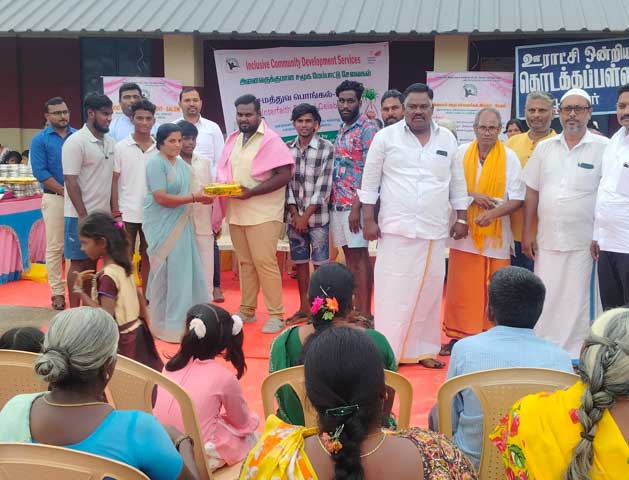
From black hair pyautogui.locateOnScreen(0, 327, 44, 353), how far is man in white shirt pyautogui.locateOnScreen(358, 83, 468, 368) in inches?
114

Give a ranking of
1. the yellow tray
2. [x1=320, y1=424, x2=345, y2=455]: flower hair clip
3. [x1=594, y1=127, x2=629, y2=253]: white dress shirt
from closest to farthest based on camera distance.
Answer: [x1=320, y1=424, x2=345, y2=455]: flower hair clip
[x1=594, y1=127, x2=629, y2=253]: white dress shirt
the yellow tray

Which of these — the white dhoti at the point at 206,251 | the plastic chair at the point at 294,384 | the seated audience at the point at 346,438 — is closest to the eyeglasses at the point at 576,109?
the white dhoti at the point at 206,251

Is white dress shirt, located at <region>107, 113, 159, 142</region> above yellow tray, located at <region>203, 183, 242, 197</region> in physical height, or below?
above

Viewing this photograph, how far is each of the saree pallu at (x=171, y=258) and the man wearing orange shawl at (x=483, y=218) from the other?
6.70 feet

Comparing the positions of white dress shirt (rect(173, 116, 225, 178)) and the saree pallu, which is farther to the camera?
white dress shirt (rect(173, 116, 225, 178))

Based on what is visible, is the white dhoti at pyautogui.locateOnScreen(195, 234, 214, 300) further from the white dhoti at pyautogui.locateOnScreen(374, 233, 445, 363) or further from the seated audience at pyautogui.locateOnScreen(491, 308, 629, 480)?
the seated audience at pyautogui.locateOnScreen(491, 308, 629, 480)

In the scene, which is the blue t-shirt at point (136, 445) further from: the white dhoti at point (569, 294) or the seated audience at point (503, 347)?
the white dhoti at point (569, 294)

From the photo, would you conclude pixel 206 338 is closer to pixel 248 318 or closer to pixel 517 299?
pixel 517 299

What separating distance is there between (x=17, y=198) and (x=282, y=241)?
9.44 feet

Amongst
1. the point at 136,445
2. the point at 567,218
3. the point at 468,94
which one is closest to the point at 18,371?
the point at 136,445

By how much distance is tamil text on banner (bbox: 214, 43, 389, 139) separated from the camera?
35.6ft

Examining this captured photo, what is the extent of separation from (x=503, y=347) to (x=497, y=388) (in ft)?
1.32

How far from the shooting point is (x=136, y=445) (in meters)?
2.25

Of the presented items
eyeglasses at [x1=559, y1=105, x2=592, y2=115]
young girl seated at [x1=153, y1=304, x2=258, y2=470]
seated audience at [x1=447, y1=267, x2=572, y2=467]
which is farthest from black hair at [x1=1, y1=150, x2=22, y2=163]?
seated audience at [x1=447, y1=267, x2=572, y2=467]
